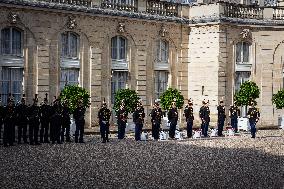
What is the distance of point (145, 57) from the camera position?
3272cm

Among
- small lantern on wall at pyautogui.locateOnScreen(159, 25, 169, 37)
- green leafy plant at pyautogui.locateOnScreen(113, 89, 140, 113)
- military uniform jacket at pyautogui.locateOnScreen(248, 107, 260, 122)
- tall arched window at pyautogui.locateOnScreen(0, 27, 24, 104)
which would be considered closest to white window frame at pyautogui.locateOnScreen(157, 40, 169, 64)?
small lantern on wall at pyautogui.locateOnScreen(159, 25, 169, 37)

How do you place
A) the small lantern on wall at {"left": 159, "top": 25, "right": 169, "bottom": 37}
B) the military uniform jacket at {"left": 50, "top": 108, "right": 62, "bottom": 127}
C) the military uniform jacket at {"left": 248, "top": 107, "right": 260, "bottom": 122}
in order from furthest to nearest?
the small lantern on wall at {"left": 159, "top": 25, "right": 169, "bottom": 37}
the military uniform jacket at {"left": 248, "top": 107, "right": 260, "bottom": 122}
the military uniform jacket at {"left": 50, "top": 108, "right": 62, "bottom": 127}

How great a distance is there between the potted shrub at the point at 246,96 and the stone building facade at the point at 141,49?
1.48 m

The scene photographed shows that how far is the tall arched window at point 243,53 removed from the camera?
34.2 meters

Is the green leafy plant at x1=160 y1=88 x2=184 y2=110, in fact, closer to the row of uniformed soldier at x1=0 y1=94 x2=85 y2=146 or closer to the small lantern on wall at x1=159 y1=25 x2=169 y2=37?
the small lantern on wall at x1=159 y1=25 x2=169 y2=37

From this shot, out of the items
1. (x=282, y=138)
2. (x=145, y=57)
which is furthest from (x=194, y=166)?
(x=145, y=57)

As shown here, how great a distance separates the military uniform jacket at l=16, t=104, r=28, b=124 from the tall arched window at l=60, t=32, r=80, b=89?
7226 mm

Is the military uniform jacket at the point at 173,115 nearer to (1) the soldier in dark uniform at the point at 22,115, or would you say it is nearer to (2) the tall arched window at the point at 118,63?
(2) the tall arched window at the point at 118,63

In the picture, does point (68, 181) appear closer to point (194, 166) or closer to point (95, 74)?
point (194, 166)

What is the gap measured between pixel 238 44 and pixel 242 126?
549 cm

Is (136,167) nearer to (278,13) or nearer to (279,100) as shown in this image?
(279,100)

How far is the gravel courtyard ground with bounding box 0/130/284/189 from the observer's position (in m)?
14.6

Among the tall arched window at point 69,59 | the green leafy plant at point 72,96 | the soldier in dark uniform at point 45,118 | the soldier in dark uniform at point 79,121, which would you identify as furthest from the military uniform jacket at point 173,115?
the tall arched window at point 69,59

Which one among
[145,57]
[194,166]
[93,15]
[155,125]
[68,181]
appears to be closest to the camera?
[68,181]
